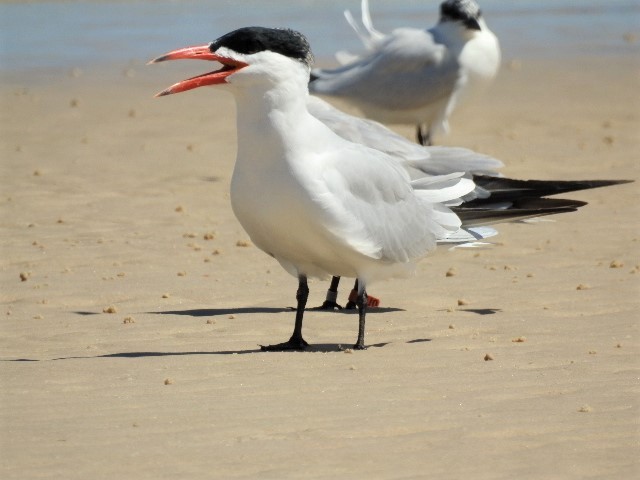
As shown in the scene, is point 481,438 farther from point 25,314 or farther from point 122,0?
point 122,0

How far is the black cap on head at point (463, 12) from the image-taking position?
12.1 metres

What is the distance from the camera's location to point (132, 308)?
270 inches

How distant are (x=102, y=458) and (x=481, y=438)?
125cm

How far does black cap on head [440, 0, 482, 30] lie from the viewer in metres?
12.1

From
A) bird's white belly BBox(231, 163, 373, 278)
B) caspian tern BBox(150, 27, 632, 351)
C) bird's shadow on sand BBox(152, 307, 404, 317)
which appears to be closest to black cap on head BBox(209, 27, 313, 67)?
caspian tern BBox(150, 27, 632, 351)

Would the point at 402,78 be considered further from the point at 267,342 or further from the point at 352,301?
the point at 267,342

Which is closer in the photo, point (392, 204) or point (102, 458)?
point (102, 458)

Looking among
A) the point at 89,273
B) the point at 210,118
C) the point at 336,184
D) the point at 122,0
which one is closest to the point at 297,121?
the point at 336,184

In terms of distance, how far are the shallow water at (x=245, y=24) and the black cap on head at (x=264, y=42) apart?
40.7 ft

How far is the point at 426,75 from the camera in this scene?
12.0m

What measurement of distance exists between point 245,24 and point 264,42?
1581 centimetres

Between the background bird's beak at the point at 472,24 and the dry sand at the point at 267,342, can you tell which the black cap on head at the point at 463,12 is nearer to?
the background bird's beak at the point at 472,24

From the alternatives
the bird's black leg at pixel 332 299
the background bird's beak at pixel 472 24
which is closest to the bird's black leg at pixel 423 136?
the background bird's beak at pixel 472 24

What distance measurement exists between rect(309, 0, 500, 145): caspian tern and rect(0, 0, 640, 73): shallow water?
585 centimetres
